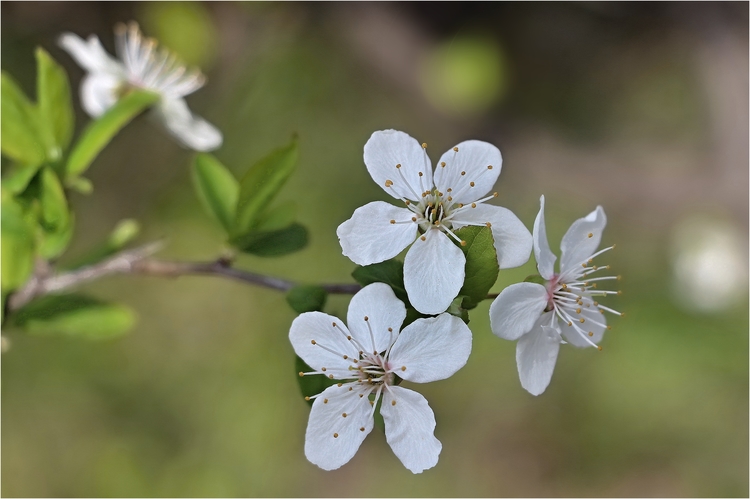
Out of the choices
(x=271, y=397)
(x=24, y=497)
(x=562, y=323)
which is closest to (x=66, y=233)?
(x=562, y=323)

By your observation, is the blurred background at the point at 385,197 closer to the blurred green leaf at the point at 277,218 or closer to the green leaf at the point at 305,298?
the blurred green leaf at the point at 277,218

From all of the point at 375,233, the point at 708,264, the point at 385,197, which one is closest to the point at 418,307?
the point at 375,233

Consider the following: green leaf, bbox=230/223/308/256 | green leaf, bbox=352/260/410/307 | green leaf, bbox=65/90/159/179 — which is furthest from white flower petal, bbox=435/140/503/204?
green leaf, bbox=65/90/159/179

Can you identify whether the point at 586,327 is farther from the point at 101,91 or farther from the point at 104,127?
the point at 101,91

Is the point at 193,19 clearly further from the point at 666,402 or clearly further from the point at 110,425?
the point at 666,402

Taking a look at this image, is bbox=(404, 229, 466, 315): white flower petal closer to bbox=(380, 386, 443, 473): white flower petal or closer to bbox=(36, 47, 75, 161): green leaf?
bbox=(380, 386, 443, 473): white flower petal
